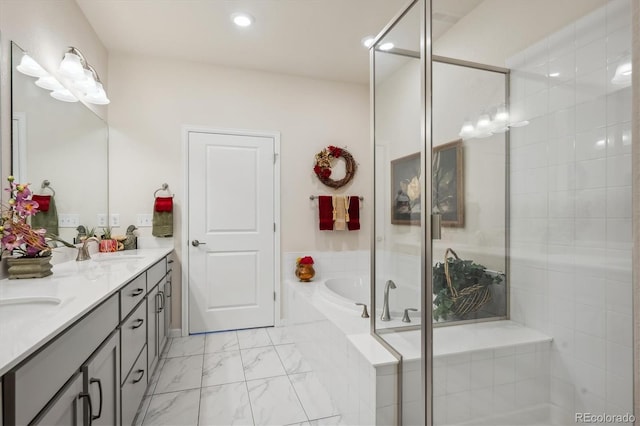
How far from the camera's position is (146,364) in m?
1.99

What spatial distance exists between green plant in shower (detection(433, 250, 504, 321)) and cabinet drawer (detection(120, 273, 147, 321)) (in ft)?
4.55

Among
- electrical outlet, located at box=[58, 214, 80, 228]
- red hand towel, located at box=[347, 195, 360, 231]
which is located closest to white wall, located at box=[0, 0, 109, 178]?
electrical outlet, located at box=[58, 214, 80, 228]

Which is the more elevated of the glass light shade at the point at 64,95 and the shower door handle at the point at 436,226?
the glass light shade at the point at 64,95

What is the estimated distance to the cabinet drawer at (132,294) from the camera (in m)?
Answer: 1.51

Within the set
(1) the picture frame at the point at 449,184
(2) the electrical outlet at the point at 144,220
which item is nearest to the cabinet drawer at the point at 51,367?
(1) the picture frame at the point at 449,184

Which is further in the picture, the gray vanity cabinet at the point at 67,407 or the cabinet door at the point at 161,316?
the cabinet door at the point at 161,316

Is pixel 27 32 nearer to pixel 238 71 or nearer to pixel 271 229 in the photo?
pixel 238 71

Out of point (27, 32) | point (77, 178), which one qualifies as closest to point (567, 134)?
point (27, 32)

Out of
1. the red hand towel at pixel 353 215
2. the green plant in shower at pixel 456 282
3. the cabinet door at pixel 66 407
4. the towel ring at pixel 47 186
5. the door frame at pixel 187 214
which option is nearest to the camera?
the cabinet door at pixel 66 407

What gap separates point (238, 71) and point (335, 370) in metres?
2.87

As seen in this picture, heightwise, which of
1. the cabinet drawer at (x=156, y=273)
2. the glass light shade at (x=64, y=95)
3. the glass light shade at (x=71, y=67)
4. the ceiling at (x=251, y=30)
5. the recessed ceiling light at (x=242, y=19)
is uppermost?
the ceiling at (x=251, y=30)

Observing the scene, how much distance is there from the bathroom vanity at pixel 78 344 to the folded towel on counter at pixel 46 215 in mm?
245

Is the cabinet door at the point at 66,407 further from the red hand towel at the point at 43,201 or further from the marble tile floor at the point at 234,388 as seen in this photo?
the red hand towel at the point at 43,201

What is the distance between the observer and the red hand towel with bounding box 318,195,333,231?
3.49 meters
